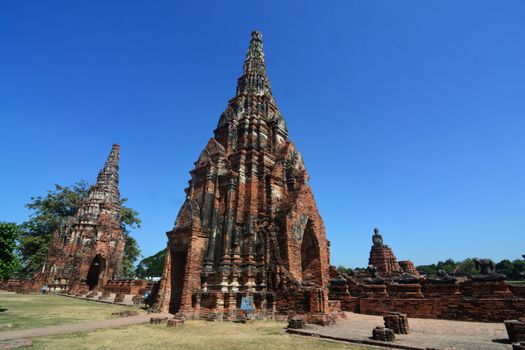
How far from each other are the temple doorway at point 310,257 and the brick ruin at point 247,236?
0.05m

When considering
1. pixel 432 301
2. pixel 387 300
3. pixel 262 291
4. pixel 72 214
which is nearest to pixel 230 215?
pixel 262 291

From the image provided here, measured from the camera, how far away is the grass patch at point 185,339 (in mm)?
6469

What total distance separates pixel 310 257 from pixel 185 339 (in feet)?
28.3

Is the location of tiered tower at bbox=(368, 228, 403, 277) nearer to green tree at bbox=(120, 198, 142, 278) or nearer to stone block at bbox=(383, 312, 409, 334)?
stone block at bbox=(383, 312, 409, 334)

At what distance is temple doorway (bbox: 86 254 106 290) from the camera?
27.9 meters

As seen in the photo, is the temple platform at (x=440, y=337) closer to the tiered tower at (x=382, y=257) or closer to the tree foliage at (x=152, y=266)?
the tiered tower at (x=382, y=257)

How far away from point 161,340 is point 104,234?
2579 centimetres

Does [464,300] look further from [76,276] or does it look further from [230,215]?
[76,276]

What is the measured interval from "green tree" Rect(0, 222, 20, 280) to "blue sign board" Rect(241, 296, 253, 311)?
9841mm

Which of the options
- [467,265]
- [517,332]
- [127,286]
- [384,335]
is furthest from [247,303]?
[467,265]

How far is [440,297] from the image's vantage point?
1204 centimetres

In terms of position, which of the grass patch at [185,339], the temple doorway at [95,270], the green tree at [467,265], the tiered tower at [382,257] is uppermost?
the green tree at [467,265]

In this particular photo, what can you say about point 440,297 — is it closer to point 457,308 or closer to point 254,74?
point 457,308

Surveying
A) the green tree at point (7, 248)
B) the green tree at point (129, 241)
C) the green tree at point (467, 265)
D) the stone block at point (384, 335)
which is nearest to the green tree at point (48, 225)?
the green tree at point (129, 241)
